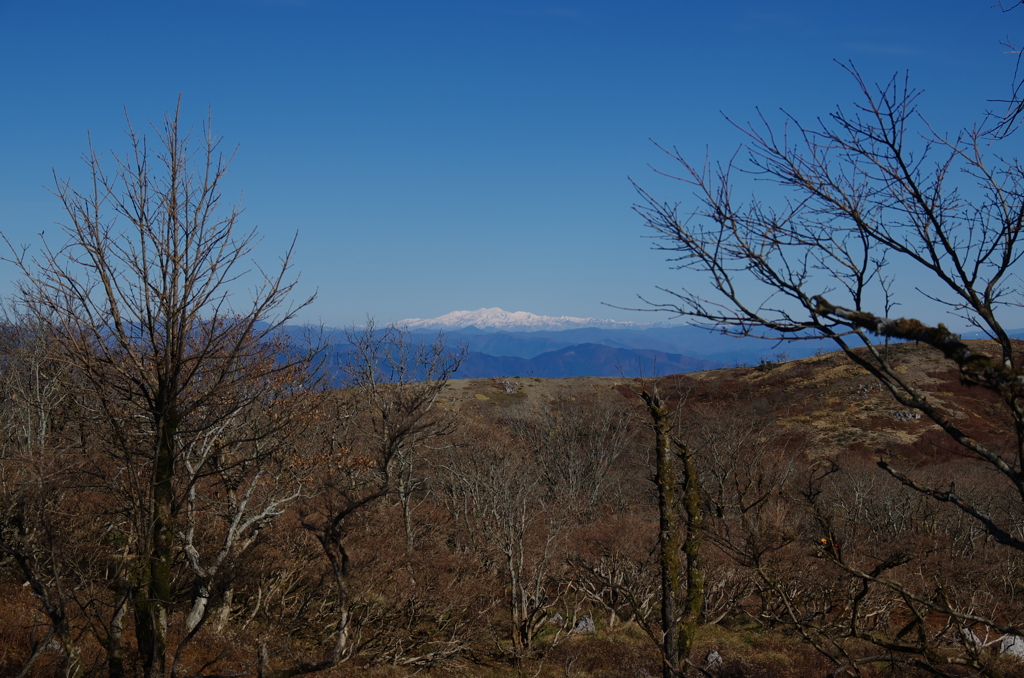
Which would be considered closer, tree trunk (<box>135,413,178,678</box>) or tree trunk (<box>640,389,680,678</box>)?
tree trunk (<box>135,413,178,678</box>)

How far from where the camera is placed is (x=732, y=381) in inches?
2633

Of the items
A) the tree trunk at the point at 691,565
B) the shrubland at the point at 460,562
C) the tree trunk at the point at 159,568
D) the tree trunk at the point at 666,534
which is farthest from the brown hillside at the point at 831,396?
the tree trunk at the point at 159,568

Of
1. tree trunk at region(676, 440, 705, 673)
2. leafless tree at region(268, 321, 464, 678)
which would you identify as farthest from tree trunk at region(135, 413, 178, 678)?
leafless tree at region(268, 321, 464, 678)

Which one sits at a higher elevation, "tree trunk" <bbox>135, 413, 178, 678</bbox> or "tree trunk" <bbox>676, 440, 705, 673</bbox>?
"tree trunk" <bbox>135, 413, 178, 678</bbox>

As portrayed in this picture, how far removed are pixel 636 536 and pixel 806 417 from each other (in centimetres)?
3459

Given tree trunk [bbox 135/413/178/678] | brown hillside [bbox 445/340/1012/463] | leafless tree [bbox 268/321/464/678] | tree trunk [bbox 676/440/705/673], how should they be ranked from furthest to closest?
brown hillside [bbox 445/340/1012/463]
leafless tree [bbox 268/321/464/678]
tree trunk [bbox 676/440/705/673]
tree trunk [bbox 135/413/178/678]

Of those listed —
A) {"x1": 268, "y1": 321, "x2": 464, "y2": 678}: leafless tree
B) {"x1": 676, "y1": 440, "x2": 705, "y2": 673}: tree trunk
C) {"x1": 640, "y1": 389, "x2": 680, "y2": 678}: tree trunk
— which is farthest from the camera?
{"x1": 268, "y1": 321, "x2": 464, "y2": 678}: leafless tree

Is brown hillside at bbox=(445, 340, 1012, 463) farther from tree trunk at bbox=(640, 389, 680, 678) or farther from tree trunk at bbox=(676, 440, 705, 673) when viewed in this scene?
tree trunk at bbox=(640, 389, 680, 678)

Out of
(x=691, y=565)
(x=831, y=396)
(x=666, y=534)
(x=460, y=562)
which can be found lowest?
(x=460, y=562)

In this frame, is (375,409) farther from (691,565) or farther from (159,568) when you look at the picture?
(159,568)

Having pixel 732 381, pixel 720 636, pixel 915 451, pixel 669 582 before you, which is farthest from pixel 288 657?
pixel 732 381

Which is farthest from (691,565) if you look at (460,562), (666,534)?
(460,562)

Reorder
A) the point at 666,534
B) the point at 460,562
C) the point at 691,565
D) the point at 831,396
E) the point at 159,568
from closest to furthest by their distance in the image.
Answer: the point at 159,568 < the point at 666,534 < the point at 691,565 < the point at 460,562 < the point at 831,396

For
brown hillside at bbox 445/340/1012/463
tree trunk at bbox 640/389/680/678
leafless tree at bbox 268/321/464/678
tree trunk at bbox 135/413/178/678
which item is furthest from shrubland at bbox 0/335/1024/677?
brown hillside at bbox 445/340/1012/463
